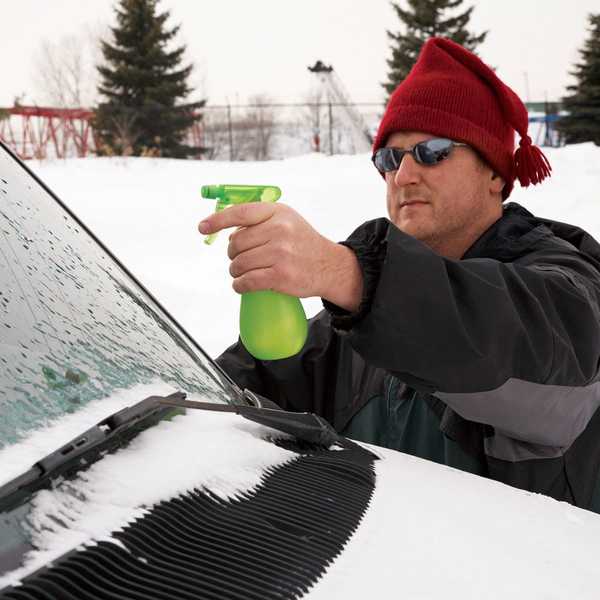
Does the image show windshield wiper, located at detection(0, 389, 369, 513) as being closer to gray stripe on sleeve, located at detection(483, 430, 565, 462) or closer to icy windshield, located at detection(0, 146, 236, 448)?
icy windshield, located at detection(0, 146, 236, 448)

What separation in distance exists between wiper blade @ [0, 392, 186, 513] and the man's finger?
0.95ft

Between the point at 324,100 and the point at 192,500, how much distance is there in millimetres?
27818

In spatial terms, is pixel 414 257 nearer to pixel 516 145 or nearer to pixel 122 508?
pixel 122 508

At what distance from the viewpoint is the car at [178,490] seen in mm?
815

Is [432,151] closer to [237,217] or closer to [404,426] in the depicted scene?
[404,426]

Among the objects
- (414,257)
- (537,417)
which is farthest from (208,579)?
(537,417)

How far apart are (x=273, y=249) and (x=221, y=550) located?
18.0 inches

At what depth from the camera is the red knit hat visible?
219 cm

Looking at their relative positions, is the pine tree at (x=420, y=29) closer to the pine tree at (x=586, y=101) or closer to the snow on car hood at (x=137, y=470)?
the pine tree at (x=586, y=101)

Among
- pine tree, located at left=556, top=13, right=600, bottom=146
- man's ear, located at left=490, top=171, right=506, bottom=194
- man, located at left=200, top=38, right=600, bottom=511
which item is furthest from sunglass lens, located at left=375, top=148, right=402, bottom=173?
pine tree, located at left=556, top=13, right=600, bottom=146

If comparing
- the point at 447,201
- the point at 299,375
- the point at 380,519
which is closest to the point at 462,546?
the point at 380,519

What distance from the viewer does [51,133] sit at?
787 inches

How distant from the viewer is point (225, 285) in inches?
294

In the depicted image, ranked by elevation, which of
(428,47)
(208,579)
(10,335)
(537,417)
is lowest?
(537,417)
